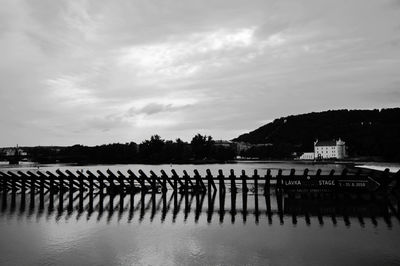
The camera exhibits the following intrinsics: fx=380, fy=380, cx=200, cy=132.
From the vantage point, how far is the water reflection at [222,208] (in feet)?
→ 74.7

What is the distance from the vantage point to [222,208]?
26969 mm

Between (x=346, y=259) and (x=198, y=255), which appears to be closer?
(x=346, y=259)

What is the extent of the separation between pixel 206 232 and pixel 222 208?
7.75 meters

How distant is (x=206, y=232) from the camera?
63.4 feet

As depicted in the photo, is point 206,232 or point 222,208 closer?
point 206,232

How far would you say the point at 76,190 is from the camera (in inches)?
1608

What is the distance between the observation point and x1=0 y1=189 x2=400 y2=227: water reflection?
74.7 feet

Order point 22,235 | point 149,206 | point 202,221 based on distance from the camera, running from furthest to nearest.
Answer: point 149,206 → point 202,221 → point 22,235

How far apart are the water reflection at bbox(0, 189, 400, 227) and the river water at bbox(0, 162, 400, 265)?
65 millimetres

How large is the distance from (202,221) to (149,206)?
7136 mm

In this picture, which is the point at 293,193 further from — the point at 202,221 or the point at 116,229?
the point at 116,229

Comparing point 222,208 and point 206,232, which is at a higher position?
point 222,208

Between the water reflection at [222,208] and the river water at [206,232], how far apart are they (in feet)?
0.21

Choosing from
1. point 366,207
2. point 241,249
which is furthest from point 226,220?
point 366,207
